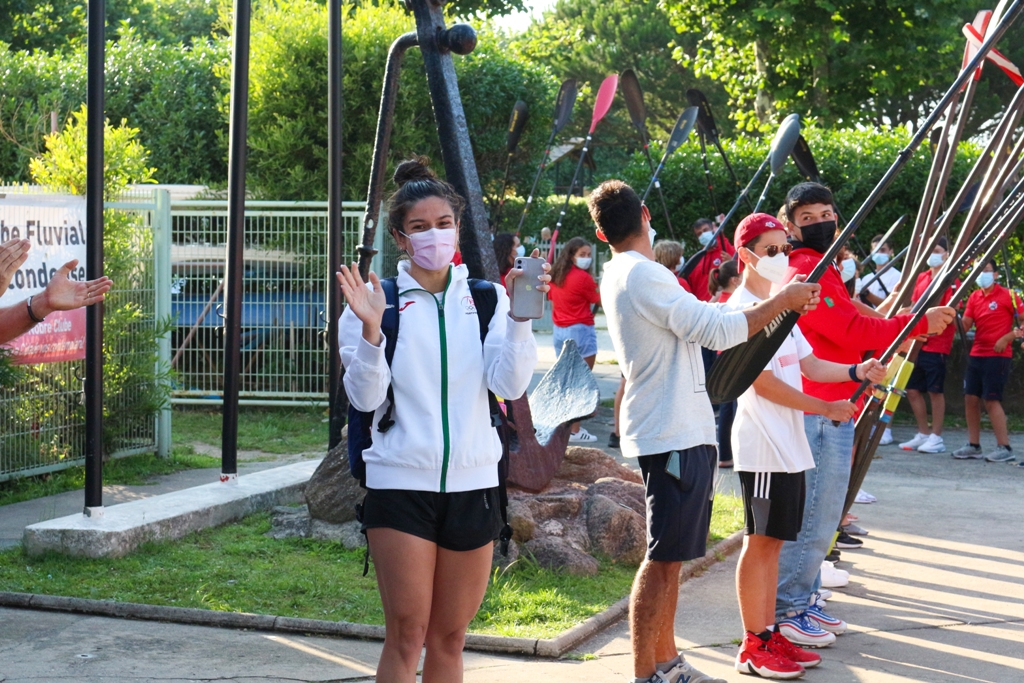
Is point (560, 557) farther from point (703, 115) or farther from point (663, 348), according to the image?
point (703, 115)

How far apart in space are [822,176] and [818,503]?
990 cm

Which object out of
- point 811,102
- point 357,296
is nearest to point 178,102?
point 811,102

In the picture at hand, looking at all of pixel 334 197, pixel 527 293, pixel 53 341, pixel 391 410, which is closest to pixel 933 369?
pixel 334 197

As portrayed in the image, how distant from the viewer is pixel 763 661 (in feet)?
14.7

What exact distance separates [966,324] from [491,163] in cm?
630

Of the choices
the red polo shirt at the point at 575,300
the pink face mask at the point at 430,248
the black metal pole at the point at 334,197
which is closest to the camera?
the pink face mask at the point at 430,248

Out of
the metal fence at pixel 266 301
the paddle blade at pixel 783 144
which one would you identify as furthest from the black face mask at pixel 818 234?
the metal fence at pixel 266 301

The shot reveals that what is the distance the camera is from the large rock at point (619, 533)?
6.07m

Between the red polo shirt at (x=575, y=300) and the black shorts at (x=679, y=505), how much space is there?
6.63 m

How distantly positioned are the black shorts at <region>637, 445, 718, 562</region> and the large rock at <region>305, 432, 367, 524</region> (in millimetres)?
2682

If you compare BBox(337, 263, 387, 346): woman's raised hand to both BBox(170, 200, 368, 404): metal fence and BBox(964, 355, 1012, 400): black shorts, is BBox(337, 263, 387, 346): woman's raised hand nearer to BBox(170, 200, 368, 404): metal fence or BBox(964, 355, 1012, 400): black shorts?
BBox(964, 355, 1012, 400): black shorts

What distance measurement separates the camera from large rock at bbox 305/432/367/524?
21.1 feet

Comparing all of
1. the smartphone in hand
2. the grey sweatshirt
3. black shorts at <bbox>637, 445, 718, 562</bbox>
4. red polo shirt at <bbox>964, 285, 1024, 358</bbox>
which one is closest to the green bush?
red polo shirt at <bbox>964, 285, 1024, 358</bbox>

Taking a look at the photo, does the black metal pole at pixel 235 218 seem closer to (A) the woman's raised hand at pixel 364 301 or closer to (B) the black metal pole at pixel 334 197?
(B) the black metal pole at pixel 334 197
